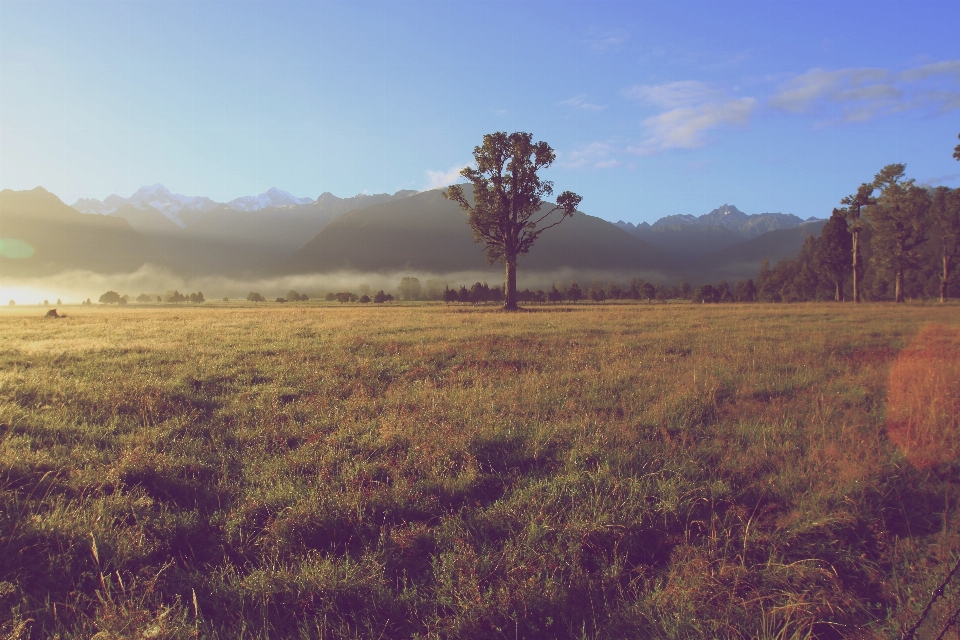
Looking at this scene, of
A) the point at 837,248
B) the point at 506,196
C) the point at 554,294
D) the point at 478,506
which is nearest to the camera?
the point at 478,506

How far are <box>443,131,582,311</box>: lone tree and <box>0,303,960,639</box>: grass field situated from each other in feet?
105

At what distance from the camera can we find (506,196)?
135ft

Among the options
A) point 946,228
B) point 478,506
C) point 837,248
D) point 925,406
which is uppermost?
point 946,228

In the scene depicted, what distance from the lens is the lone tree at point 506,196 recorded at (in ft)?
131

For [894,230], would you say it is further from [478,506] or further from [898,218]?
[478,506]

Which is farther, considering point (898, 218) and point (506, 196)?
point (898, 218)

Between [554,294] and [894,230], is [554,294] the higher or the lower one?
the lower one

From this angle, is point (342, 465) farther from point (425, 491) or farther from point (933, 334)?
point (933, 334)

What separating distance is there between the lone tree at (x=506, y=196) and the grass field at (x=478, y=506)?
31.9 m

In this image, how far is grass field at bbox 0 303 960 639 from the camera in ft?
12.2

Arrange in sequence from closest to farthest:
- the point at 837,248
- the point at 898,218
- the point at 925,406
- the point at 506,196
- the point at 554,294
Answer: the point at 925,406
the point at 506,196
the point at 898,218
the point at 837,248
the point at 554,294

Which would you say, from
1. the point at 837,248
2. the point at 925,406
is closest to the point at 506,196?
the point at 925,406

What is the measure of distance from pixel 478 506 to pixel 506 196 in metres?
38.3

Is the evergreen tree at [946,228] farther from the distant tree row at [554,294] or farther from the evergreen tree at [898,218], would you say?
the distant tree row at [554,294]
